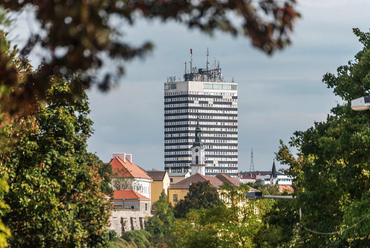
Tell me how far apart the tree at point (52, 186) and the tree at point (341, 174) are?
930 centimetres

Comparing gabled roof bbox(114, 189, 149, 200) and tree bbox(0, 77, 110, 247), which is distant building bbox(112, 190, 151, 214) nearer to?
gabled roof bbox(114, 189, 149, 200)

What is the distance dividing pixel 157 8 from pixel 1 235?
203 inches

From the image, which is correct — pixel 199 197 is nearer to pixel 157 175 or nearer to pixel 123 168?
pixel 123 168

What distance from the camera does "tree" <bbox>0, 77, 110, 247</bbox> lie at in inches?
930

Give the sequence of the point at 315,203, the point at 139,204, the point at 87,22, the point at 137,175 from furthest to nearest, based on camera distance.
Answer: the point at 137,175
the point at 139,204
the point at 315,203
the point at 87,22

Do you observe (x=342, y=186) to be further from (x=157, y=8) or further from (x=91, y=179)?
(x=157, y=8)

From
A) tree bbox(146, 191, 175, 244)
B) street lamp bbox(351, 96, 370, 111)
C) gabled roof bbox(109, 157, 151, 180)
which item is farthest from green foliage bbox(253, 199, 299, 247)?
gabled roof bbox(109, 157, 151, 180)

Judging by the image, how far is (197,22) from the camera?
4242 mm

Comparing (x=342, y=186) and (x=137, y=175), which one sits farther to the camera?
(x=137, y=175)

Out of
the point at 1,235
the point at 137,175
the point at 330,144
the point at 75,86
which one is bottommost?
the point at 1,235

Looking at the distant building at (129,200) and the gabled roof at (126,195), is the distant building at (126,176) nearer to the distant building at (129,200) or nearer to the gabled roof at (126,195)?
the gabled roof at (126,195)

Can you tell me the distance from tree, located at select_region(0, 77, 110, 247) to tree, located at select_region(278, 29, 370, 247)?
9.30 meters

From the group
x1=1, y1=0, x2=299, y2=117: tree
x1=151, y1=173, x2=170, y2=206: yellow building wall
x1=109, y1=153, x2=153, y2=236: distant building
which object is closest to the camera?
x1=1, y1=0, x2=299, y2=117: tree

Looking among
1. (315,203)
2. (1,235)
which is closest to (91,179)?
(315,203)
